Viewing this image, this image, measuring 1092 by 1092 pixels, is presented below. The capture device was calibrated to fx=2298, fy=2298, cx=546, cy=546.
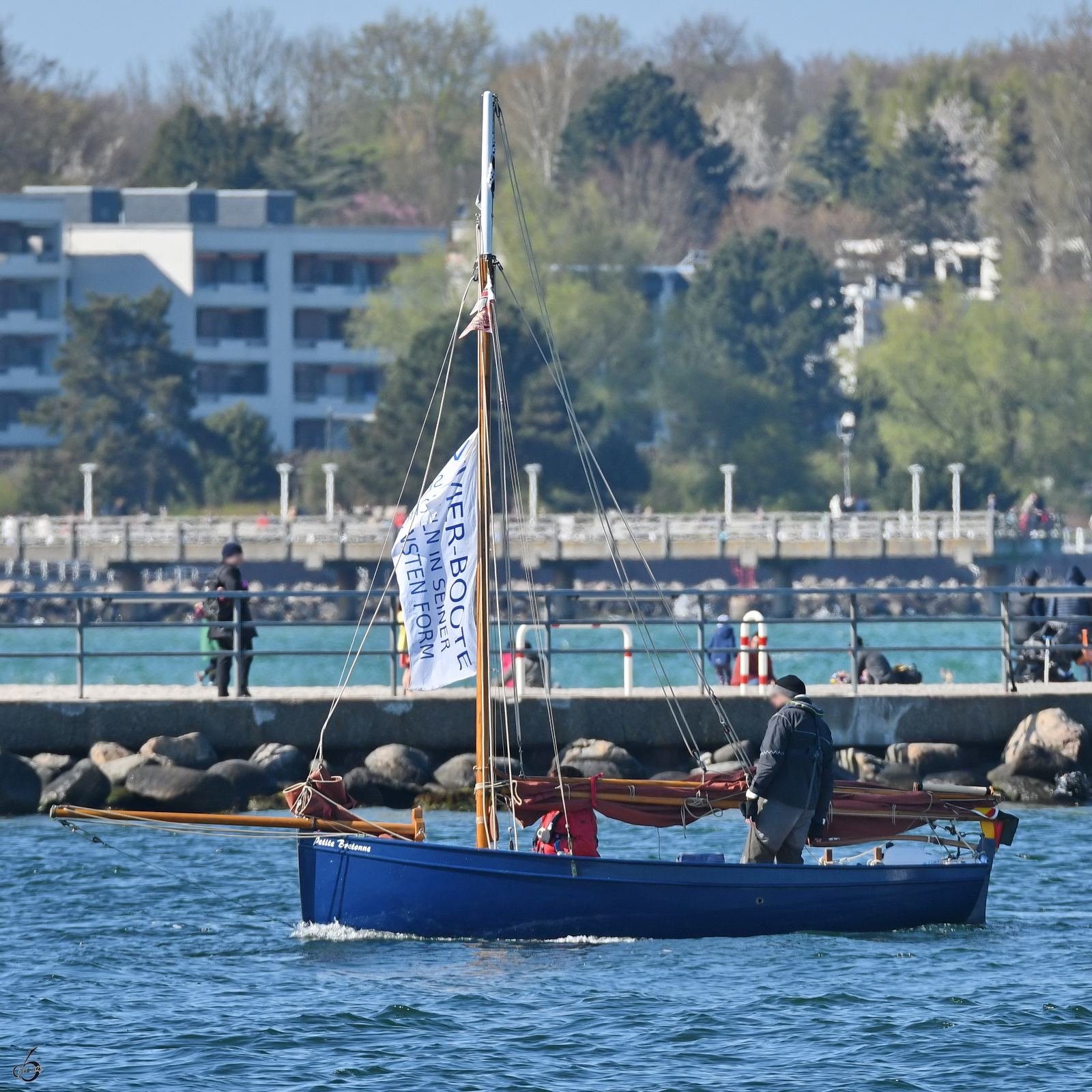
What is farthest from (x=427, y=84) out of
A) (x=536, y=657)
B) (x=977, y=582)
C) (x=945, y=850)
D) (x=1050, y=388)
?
(x=945, y=850)

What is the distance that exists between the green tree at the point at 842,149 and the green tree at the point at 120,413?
45069 mm

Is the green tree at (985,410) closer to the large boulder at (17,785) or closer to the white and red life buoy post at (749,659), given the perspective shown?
the white and red life buoy post at (749,659)

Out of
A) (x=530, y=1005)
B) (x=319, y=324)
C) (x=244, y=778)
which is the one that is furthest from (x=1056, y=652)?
(x=319, y=324)

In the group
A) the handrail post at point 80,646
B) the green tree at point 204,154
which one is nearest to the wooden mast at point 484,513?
the handrail post at point 80,646

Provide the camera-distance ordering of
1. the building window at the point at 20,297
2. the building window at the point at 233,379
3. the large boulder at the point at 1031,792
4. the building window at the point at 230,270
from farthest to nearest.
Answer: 1. the building window at the point at 230,270
2. the building window at the point at 233,379
3. the building window at the point at 20,297
4. the large boulder at the point at 1031,792

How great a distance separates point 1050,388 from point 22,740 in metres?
73.8

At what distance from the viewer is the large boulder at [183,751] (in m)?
21.8

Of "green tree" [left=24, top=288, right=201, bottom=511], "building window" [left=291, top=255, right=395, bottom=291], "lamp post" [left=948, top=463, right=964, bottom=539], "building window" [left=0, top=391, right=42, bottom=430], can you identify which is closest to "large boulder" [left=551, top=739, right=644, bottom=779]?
"lamp post" [left=948, top=463, right=964, bottom=539]

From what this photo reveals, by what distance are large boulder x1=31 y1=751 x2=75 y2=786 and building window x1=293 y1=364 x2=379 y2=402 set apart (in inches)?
3217

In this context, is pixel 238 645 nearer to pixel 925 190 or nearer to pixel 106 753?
pixel 106 753

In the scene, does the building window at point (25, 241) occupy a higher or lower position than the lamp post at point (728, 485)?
higher

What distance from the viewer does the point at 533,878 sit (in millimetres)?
15867

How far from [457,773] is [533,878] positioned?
6.15m

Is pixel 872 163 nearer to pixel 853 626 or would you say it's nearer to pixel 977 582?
→ pixel 977 582
